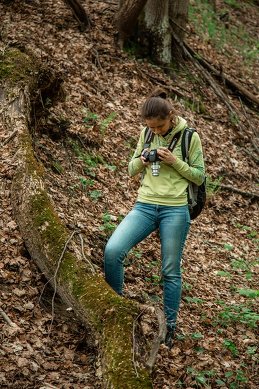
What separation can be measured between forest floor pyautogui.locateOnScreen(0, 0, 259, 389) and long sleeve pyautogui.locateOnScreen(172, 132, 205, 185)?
A: 1.34 metres

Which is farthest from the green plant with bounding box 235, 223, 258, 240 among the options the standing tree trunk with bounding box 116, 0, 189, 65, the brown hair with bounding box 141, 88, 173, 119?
the standing tree trunk with bounding box 116, 0, 189, 65

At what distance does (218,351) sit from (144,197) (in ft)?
6.19

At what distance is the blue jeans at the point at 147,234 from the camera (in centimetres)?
486

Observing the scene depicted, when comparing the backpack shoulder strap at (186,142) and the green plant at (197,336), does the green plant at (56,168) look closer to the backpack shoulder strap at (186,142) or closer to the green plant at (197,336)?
the backpack shoulder strap at (186,142)

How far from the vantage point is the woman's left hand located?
4.88 m

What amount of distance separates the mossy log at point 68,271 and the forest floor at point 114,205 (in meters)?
0.19

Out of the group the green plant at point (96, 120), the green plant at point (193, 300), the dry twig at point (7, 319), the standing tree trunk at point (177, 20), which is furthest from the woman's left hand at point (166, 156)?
the standing tree trunk at point (177, 20)

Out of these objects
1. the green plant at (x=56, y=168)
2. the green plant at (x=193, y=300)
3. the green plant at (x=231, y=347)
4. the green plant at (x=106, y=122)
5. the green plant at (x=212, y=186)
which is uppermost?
the green plant at (x=56, y=168)

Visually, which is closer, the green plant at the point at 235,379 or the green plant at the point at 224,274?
the green plant at the point at 235,379

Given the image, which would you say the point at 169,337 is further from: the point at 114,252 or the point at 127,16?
the point at 127,16

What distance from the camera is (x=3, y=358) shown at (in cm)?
436

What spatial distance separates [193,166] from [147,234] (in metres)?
0.76

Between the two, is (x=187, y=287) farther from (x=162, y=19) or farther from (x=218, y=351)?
(x=162, y=19)

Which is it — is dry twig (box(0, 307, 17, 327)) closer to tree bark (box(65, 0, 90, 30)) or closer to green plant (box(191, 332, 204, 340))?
green plant (box(191, 332, 204, 340))
